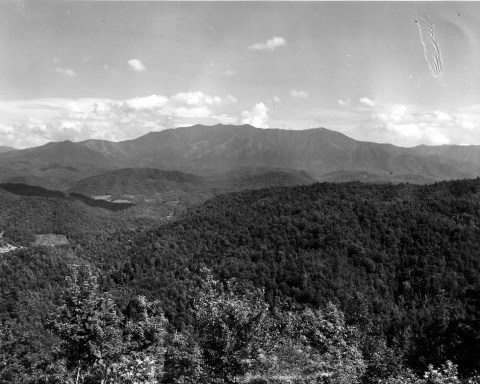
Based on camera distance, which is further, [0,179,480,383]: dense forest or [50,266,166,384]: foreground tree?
[0,179,480,383]: dense forest

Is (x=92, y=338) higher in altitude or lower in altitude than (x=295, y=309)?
higher

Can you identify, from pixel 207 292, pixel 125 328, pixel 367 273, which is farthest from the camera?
pixel 367 273

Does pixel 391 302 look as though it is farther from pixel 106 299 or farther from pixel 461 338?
pixel 106 299

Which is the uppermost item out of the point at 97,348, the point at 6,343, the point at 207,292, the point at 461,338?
the point at 207,292

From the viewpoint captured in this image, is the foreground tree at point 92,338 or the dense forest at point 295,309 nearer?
the foreground tree at point 92,338

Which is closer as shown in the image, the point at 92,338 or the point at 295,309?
the point at 92,338

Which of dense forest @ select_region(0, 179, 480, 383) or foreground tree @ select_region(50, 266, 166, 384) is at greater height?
foreground tree @ select_region(50, 266, 166, 384)

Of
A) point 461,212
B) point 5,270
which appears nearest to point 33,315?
point 5,270

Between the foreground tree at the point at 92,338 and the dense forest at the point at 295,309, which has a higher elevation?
the foreground tree at the point at 92,338
